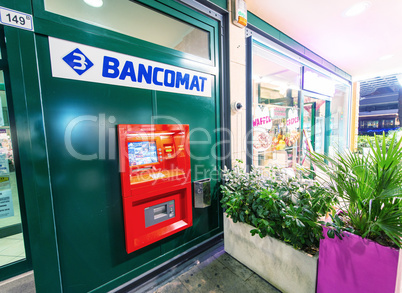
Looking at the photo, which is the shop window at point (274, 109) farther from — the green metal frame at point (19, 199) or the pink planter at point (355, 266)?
the green metal frame at point (19, 199)

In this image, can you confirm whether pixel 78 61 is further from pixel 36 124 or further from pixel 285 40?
pixel 285 40

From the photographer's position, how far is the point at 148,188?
1.70m

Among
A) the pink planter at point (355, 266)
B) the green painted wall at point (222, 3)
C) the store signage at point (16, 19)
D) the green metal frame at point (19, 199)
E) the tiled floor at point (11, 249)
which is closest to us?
the pink planter at point (355, 266)

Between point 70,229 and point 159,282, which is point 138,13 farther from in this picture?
point 159,282

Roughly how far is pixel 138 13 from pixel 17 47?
4.66 feet

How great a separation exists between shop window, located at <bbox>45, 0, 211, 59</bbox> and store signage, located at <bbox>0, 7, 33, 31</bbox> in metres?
0.68

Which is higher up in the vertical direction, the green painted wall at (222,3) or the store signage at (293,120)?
the green painted wall at (222,3)

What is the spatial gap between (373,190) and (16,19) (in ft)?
9.03

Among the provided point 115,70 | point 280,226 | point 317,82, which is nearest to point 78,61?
point 115,70

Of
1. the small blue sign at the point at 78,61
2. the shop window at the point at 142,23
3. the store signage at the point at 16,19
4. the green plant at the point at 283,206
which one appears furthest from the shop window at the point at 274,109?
the store signage at the point at 16,19

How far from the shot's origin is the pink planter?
1.07 metres

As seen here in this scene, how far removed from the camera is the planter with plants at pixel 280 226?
1395 millimetres

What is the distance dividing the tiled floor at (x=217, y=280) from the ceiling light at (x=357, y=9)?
407 cm

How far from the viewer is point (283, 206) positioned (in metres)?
1.53
